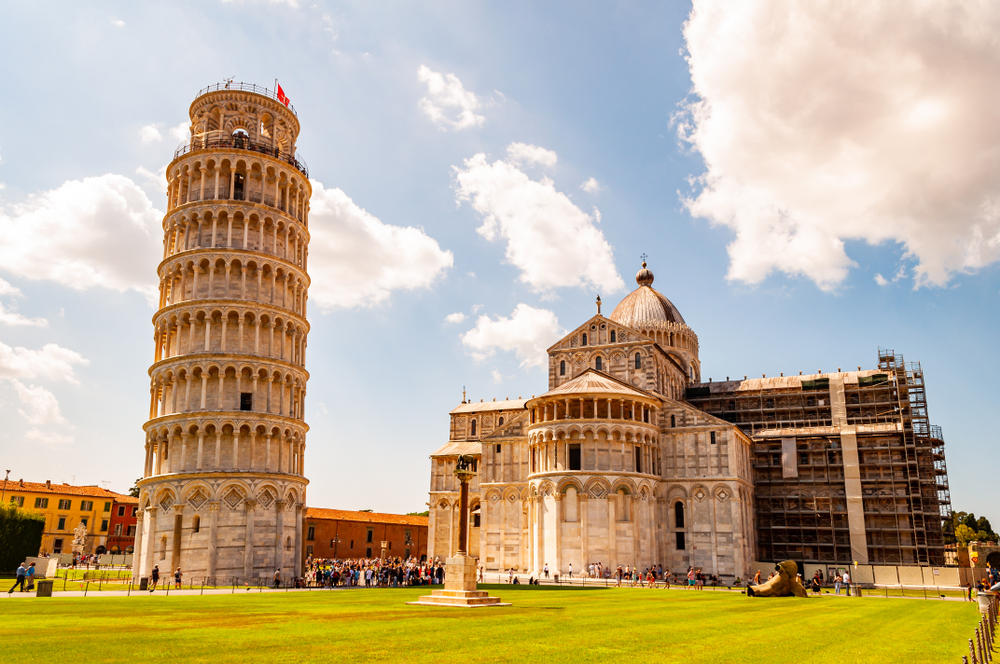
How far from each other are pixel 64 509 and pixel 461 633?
8864 centimetres

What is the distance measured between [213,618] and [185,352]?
31.7m

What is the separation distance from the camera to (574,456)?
2234 inches

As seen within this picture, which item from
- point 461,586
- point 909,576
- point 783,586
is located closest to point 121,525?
point 461,586

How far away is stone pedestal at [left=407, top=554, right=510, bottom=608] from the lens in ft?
88.3

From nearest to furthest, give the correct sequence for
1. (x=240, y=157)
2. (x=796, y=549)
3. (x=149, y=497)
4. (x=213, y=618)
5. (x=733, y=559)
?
(x=213, y=618)
(x=149, y=497)
(x=240, y=157)
(x=733, y=559)
(x=796, y=549)

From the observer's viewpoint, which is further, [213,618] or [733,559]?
[733,559]

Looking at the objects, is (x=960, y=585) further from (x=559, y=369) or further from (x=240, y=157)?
(x=240, y=157)

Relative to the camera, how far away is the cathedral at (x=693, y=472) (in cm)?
5588

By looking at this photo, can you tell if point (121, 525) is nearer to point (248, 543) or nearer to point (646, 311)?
point (248, 543)

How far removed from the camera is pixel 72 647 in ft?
47.1

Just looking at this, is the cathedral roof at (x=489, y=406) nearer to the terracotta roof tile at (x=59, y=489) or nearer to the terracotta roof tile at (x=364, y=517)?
the terracotta roof tile at (x=364, y=517)

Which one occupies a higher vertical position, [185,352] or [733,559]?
[185,352]

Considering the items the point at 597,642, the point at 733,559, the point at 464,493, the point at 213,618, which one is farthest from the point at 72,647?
the point at 733,559

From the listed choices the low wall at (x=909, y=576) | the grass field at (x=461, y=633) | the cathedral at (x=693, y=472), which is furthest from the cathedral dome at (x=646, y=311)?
the grass field at (x=461, y=633)
